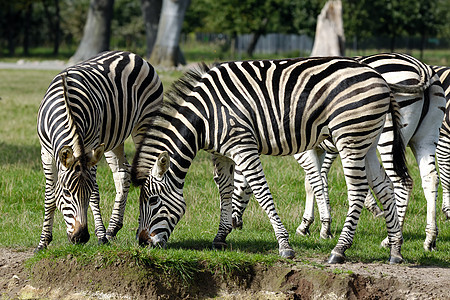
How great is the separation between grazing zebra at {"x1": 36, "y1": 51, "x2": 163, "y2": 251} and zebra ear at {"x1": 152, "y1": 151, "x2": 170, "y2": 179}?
1.75 ft

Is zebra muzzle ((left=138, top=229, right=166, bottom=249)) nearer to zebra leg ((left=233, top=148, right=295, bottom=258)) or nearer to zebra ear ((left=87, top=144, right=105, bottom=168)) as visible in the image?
zebra ear ((left=87, top=144, right=105, bottom=168))

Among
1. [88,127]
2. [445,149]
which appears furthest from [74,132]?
[445,149]

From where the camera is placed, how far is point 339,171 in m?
11.6

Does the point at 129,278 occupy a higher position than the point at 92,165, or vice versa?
the point at 92,165

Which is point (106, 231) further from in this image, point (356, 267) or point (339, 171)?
point (339, 171)

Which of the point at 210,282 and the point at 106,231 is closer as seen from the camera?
the point at 210,282

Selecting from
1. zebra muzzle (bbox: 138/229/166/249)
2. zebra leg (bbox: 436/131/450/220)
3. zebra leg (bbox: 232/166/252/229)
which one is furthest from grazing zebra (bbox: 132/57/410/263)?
zebra leg (bbox: 436/131/450/220)

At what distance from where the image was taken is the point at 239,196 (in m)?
8.00

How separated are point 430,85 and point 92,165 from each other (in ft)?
13.2

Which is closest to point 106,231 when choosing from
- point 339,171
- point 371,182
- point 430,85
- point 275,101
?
point 275,101

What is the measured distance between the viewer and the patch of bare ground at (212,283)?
597 centimetres

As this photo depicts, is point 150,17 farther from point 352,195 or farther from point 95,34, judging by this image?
point 352,195

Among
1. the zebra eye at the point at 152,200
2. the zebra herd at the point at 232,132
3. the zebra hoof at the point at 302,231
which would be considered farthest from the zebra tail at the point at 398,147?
the zebra eye at the point at 152,200

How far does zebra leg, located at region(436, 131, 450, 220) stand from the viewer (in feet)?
30.6
